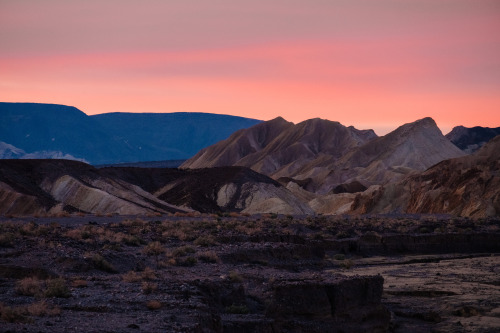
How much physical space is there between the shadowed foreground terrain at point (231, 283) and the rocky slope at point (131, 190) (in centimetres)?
2412

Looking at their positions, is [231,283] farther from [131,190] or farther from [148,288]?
[131,190]

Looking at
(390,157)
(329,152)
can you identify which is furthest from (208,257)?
(329,152)

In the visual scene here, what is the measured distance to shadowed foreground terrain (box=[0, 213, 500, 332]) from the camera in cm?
1588

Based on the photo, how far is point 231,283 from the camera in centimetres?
2114

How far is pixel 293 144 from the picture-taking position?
558 ft

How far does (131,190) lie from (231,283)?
55.6m

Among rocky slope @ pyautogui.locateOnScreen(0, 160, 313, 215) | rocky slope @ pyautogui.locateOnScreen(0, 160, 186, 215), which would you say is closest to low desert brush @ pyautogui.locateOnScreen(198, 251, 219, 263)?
rocky slope @ pyautogui.locateOnScreen(0, 160, 313, 215)

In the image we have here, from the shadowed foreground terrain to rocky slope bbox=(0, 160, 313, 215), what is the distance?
24.1 meters

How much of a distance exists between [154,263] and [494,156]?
65.4m

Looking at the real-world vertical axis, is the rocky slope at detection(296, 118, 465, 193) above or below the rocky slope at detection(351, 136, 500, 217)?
above

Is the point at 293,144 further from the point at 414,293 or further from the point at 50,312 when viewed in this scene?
the point at 50,312

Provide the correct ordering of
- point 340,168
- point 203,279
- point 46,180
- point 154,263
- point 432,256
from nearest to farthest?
point 203,279
point 154,263
point 432,256
point 46,180
point 340,168

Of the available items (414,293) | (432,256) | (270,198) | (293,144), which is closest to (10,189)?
(270,198)

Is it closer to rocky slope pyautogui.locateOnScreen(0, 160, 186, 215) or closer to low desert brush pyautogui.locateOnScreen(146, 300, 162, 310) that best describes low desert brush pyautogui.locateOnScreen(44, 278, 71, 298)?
low desert brush pyautogui.locateOnScreen(146, 300, 162, 310)
